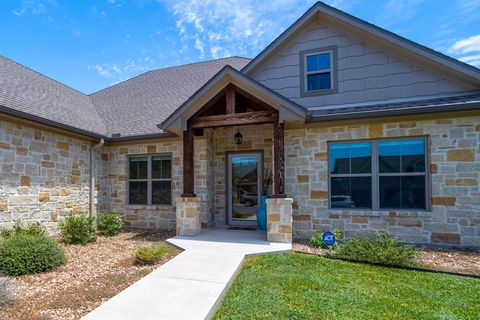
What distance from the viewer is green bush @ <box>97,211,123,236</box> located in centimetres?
837

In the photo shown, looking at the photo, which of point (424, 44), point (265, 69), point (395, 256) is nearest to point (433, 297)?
point (395, 256)

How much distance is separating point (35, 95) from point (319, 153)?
29.2ft

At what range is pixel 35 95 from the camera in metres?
8.52

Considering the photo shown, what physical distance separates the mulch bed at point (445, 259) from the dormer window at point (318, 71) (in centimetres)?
465

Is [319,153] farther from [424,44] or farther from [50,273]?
[50,273]

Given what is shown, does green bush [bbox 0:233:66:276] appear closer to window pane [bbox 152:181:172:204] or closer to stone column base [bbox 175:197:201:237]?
stone column base [bbox 175:197:201:237]

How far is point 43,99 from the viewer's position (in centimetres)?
866

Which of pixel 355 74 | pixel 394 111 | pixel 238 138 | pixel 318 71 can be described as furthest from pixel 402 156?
pixel 238 138

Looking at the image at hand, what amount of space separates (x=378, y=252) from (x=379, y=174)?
7.96ft

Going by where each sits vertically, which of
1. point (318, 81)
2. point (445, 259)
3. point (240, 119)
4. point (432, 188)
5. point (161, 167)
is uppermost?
point (318, 81)

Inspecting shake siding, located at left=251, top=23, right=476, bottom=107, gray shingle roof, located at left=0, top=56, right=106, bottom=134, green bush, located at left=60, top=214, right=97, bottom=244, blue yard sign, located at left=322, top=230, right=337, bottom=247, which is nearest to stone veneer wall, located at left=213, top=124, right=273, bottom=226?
shake siding, located at left=251, top=23, right=476, bottom=107

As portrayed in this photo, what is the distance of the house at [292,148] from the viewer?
6.58 meters

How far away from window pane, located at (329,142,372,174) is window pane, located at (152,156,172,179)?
5259 mm

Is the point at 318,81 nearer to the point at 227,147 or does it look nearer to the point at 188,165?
the point at 227,147
